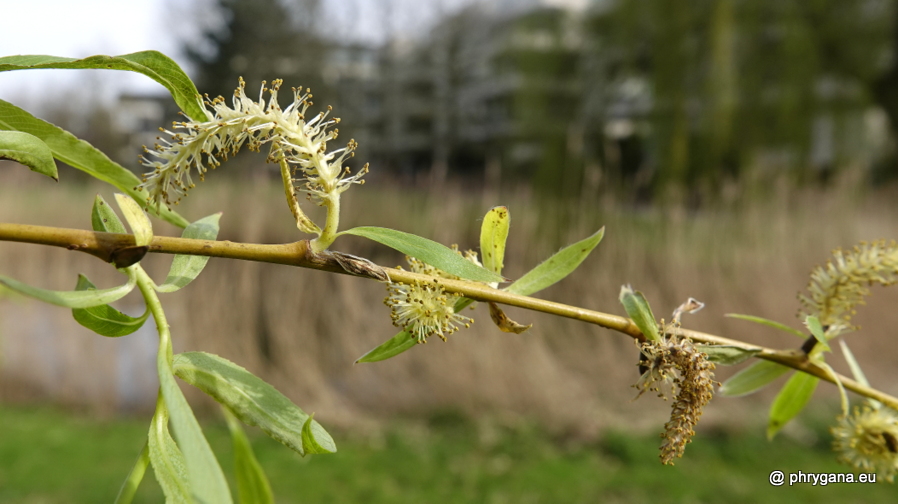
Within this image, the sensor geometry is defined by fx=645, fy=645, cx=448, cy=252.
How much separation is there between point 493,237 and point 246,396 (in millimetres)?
103

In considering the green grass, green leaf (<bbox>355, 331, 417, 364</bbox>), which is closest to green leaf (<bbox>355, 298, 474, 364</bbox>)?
green leaf (<bbox>355, 331, 417, 364</bbox>)

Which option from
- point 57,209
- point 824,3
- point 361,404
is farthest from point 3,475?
point 824,3

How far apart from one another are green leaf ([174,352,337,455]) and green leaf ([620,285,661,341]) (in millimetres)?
111

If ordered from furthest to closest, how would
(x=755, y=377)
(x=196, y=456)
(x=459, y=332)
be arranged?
(x=459, y=332), (x=755, y=377), (x=196, y=456)

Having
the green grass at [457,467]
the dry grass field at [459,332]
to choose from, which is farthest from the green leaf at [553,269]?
the dry grass field at [459,332]

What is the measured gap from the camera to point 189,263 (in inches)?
8.7

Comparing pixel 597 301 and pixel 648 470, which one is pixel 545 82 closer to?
pixel 597 301

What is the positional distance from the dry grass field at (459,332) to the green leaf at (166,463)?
6.62ft

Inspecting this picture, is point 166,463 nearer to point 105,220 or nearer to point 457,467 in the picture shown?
point 105,220

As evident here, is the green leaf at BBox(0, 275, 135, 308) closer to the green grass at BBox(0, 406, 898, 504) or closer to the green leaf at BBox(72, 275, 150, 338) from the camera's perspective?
the green leaf at BBox(72, 275, 150, 338)

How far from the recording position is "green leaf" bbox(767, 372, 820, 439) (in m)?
0.31

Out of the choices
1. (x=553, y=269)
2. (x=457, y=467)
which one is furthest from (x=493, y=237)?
(x=457, y=467)

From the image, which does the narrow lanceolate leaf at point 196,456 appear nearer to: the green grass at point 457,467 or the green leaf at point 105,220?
the green leaf at point 105,220

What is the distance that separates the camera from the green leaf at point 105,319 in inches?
8.3
